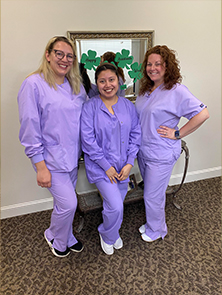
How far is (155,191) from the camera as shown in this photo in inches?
73.9

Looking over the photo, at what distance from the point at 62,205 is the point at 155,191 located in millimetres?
780

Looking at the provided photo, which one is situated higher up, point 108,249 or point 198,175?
point 198,175

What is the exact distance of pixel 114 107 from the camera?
1.72m

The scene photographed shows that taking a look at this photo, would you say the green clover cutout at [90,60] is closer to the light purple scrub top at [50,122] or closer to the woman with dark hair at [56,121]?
the woman with dark hair at [56,121]

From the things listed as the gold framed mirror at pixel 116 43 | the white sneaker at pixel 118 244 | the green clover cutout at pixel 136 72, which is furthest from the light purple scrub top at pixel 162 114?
the white sneaker at pixel 118 244

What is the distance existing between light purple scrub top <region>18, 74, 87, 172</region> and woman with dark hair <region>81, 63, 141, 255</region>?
0.10 metres

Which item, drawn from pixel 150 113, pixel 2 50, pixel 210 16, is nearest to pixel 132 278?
pixel 150 113

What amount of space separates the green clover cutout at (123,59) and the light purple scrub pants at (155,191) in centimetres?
85

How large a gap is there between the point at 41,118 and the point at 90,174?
22.8 inches

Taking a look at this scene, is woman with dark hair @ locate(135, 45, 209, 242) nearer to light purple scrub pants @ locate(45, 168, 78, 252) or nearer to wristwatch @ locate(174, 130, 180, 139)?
wristwatch @ locate(174, 130, 180, 139)

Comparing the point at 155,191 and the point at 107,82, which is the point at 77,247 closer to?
the point at 155,191

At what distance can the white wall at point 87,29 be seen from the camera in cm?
185

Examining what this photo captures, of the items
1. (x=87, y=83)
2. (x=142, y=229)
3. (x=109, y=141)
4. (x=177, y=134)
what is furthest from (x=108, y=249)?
(x=87, y=83)

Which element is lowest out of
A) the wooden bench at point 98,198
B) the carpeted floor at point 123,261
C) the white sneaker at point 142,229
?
the carpeted floor at point 123,261
